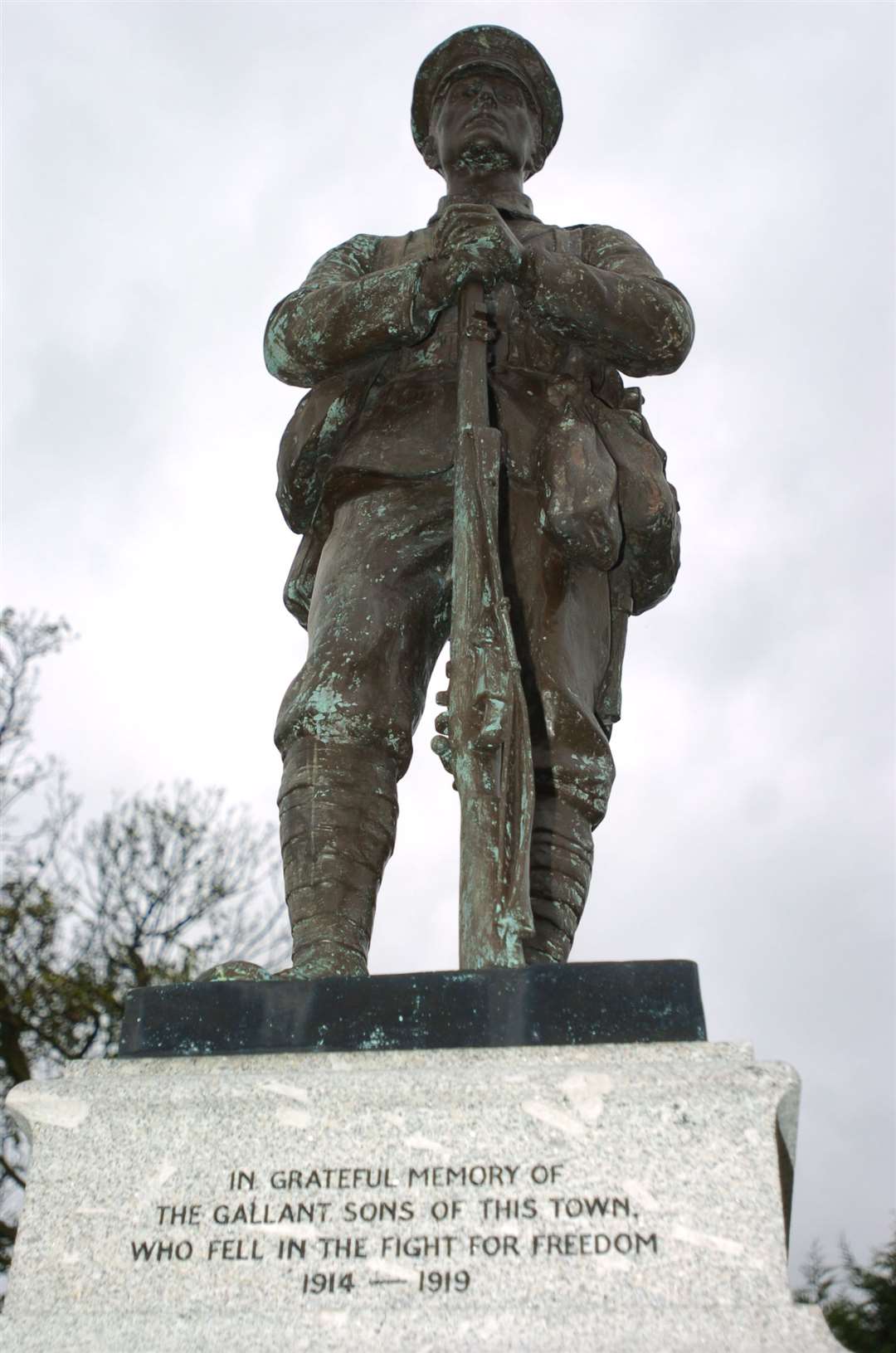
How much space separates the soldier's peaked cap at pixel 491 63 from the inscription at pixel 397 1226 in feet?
12.2

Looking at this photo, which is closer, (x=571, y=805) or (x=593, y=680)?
(x=571, y=805)

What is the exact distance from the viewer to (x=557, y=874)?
3805 millimetres

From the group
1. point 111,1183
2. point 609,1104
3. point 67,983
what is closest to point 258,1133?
point 111,1183

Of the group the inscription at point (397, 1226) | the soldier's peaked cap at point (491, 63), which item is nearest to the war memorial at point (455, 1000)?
the inscription at point (397, 1226)

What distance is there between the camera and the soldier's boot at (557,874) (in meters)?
3.77

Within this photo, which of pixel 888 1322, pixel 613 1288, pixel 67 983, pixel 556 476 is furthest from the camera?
pixel 67 983

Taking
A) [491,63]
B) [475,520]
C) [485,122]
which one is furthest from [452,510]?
[491,63]

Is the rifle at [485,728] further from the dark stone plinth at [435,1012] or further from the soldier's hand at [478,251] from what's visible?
the soldier's hand at [478,251]

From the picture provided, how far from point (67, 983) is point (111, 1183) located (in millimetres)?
11272

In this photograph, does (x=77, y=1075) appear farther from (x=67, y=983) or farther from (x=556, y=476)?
(x=67, y=983)

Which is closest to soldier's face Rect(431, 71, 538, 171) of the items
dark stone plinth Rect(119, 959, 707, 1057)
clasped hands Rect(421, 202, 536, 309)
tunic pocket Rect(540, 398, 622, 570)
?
clasped hands Rect(421, 202, 536, 309)

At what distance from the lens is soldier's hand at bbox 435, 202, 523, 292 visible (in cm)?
421

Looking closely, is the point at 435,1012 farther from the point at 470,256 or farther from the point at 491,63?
the point at 491,63

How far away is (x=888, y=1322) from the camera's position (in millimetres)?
7098
